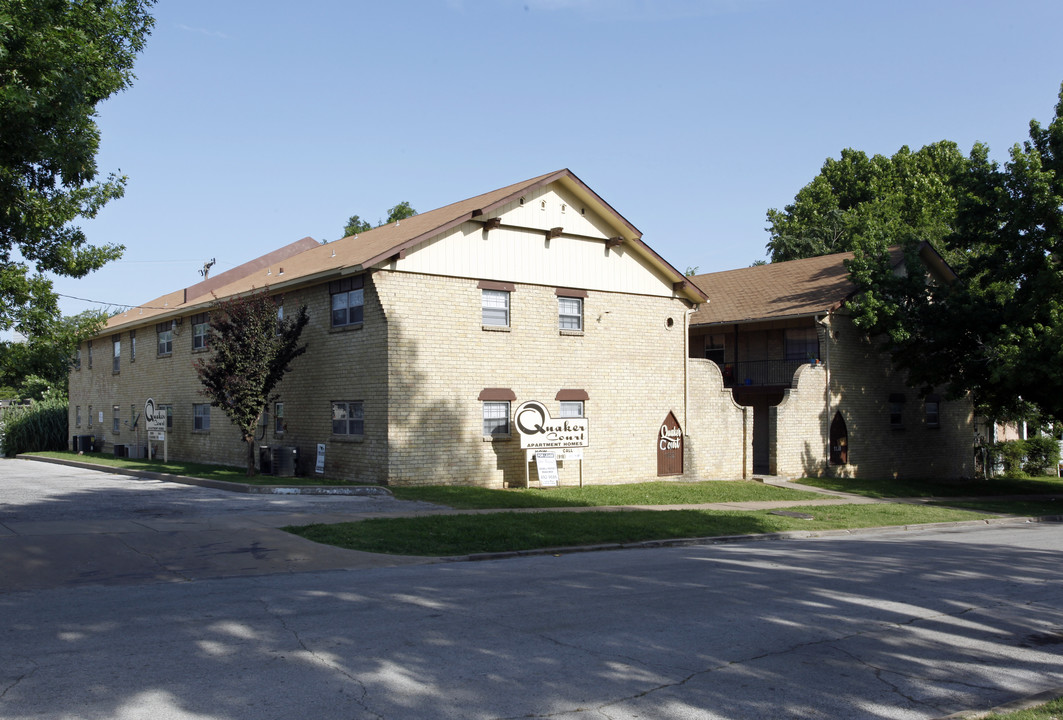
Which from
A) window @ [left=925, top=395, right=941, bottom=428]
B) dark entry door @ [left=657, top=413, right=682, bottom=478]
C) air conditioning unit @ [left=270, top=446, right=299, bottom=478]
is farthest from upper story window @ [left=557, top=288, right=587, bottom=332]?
window @ [left=925, top=395, right=941, bottom=428]

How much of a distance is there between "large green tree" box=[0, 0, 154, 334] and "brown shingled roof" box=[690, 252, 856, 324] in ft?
74.4

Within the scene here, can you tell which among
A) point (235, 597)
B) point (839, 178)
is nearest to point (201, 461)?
point (235, 597)

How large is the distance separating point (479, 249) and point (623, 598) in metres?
15.3

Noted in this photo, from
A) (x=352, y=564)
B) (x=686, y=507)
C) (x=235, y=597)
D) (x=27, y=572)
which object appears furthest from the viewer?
(x=686, y=507)

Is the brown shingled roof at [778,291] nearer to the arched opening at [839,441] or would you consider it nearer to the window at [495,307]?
the arched opening at [839,441]

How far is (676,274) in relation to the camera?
28.0m

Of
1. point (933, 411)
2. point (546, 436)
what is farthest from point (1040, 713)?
point (933, 411)

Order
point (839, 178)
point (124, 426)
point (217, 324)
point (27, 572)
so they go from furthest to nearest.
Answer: point (839, 178) → point (124, 426) → point (217, 324) → point (27, 572)

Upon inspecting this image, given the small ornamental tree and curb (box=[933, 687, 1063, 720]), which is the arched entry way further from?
curb (box=[933, 687, 1063, 720])

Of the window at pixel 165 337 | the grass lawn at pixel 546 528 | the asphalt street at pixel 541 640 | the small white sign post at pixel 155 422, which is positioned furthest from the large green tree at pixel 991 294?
the window at pixel 165 337

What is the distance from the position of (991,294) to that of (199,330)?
87.8 feet

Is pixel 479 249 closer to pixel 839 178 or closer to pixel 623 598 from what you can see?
pixel 623 598

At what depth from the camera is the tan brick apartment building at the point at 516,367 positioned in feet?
75.1

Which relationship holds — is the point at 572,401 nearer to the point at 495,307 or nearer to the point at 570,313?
the point at 570,313
